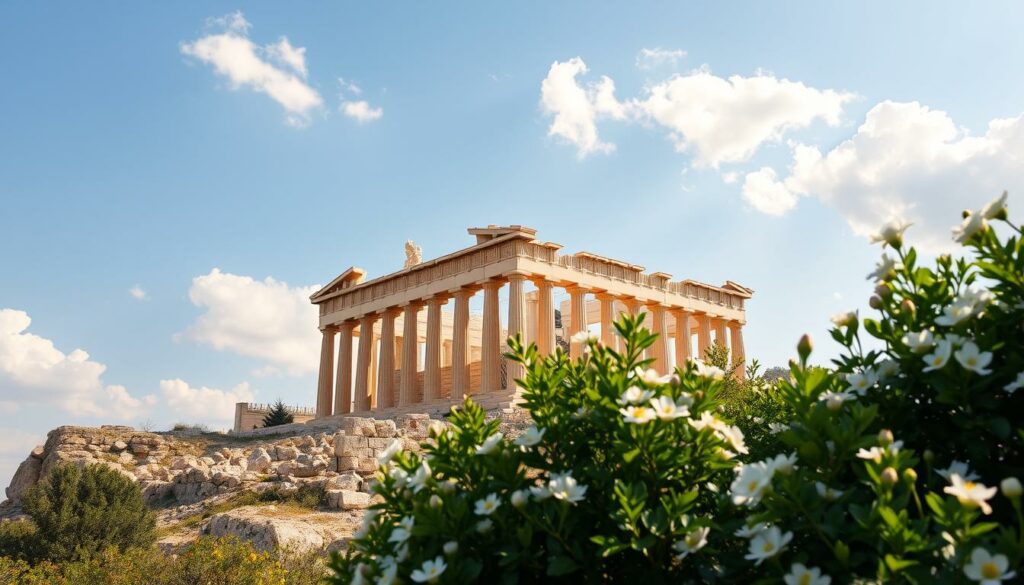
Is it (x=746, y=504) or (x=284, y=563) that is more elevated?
(x=746, y=504)

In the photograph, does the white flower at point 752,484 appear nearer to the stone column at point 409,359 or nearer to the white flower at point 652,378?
the white flower at point 652,378

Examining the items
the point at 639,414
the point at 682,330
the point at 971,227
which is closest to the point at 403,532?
the point at 639,414

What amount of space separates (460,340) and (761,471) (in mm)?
36156

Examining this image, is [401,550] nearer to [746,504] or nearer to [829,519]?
[746,504]

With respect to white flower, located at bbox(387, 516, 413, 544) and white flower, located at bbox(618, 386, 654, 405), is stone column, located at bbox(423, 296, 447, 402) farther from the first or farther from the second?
white flower, located at bbox(618, 386, 654, 405)

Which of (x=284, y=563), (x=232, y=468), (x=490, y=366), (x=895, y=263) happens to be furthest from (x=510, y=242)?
(x=895, y=263)

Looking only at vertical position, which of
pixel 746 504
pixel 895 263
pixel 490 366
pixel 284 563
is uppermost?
pixel 490 366

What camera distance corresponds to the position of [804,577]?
10.0 feet

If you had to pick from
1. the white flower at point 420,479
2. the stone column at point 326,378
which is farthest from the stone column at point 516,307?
the white flower at point 420,479

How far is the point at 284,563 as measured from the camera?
43.5ft

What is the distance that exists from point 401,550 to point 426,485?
0.32m

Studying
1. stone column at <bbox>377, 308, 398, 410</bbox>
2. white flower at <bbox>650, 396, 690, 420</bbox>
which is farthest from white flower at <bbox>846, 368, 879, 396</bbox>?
stone column at <bbox>377, 308, 398, 410</bbox>

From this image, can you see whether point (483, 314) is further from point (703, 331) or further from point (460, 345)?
point (703, 331)

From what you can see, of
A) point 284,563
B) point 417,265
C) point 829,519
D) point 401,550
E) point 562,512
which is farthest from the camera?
point 417,265
